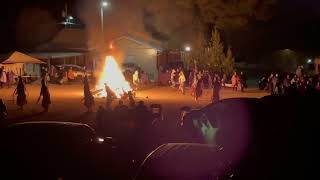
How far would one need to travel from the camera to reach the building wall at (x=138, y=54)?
51.8m

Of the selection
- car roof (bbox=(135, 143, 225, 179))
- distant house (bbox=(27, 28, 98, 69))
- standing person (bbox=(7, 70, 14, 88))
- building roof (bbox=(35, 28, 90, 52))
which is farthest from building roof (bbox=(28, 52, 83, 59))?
car roof (bbox=(135, 143, 225, 179))

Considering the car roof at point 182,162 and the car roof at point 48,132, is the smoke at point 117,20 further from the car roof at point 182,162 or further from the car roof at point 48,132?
the car roof at point 182,162

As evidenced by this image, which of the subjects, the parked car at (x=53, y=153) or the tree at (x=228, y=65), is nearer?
the parked car at (x=53, y=153)

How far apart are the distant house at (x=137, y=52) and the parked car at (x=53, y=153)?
42517 millimetres

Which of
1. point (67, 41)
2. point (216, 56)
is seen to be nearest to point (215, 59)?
point (216, 56)

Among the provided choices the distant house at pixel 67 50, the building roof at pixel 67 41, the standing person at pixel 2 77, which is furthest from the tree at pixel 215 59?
the building roof at pixel 67 41

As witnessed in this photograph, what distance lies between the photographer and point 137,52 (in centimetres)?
5200

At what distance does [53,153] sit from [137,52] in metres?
44.2

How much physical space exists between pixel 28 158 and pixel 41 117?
1496 cm

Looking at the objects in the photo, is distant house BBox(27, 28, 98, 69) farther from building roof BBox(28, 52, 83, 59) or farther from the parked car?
the parked car

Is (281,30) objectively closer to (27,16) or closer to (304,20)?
(304,20)

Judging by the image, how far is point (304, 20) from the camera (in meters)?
64.1

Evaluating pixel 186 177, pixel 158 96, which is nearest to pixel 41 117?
pixel 158 96

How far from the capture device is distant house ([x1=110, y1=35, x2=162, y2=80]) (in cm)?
5178
